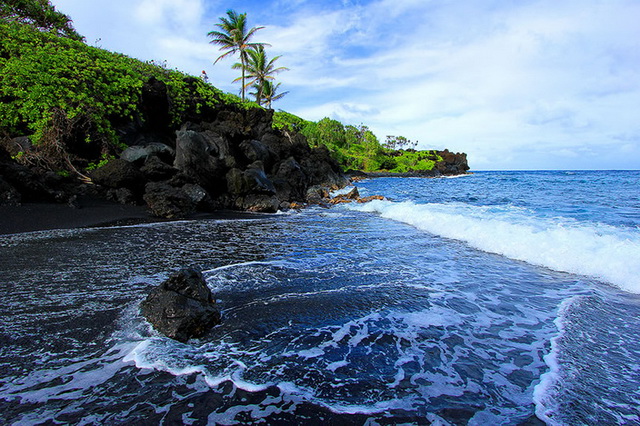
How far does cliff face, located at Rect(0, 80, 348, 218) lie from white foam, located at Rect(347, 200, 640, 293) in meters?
9.53

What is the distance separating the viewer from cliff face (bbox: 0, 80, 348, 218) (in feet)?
36.7

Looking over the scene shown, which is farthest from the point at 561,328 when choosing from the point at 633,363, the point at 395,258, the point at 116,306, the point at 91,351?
the point at 116,306

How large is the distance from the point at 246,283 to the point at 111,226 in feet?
23.6

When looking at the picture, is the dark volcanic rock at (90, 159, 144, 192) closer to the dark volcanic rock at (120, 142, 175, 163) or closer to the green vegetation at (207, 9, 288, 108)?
the dark volcanic rock at (120, 142, 175, 163)

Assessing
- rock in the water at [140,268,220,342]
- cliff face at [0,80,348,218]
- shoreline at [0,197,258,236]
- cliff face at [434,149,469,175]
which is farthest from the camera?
cliff face at [434,149,469,175]

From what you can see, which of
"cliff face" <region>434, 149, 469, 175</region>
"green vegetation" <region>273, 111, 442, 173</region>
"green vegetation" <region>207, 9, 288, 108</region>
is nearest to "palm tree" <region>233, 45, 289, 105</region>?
"green vegetation" <region>207, 9, 288, 108</region>

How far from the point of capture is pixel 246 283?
528 cm

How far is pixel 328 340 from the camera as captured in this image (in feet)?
11.7

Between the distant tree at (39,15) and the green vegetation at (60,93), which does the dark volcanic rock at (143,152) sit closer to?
the green vegetation at (60,93)

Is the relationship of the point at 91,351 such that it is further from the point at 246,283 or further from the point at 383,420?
the point at 383,420

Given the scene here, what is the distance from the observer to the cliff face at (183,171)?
1118 centimetres

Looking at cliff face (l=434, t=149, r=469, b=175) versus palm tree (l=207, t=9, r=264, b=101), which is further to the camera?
cliff face (l=434, t=149, r=469, b=175)

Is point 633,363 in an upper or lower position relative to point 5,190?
lower

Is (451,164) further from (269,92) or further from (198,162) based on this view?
(198,162)
